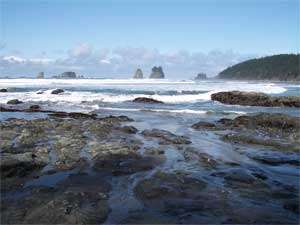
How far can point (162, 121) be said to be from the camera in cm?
1521

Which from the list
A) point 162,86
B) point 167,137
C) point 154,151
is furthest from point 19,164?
point 162,86

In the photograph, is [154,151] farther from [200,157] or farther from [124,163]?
[124,163]

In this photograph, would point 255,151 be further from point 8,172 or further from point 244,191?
point 8,172

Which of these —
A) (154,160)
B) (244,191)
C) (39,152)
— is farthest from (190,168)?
(39,152)

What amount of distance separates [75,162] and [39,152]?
1.26 meters

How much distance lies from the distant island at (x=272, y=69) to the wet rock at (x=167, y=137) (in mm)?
101245

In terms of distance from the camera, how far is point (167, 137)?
11.1m


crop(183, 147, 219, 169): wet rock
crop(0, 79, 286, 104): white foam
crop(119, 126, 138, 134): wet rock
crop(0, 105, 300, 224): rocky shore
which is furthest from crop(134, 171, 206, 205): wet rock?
crop(0, 79, 286, 104): white foam

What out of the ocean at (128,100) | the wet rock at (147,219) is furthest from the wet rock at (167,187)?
the ocean at (128,100)

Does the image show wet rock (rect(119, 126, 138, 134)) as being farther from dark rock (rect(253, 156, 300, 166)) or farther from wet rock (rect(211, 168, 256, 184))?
wet rock (rect(211, 168, 256, 184))

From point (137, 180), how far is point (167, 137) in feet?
15.0

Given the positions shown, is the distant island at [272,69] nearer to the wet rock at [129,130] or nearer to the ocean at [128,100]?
the ocean at [128,100]

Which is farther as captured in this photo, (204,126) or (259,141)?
(204,126)

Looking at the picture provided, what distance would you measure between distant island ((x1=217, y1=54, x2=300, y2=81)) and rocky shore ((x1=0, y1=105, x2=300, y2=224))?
4061 inches
